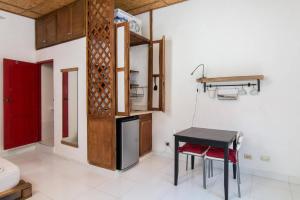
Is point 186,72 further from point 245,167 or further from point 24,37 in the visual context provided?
point 24,37

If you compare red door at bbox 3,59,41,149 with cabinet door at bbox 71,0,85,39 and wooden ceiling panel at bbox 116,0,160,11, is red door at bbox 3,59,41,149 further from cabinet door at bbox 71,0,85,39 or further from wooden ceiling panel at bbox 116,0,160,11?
wooden ceiling panel at bbox 116,0,160,11

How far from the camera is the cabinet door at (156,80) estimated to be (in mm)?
3506

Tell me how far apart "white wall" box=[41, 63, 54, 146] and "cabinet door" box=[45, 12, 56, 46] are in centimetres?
64

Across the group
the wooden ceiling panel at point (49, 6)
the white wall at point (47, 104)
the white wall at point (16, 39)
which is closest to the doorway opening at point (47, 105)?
the white wall at point (47, 104)

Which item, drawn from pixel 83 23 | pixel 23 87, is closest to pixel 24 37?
pixel 23 87

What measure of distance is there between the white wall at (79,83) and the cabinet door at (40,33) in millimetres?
146

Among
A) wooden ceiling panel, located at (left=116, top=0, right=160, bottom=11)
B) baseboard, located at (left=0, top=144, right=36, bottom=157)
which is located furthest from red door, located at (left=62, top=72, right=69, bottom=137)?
wooden ceiling panel, located at (left=116, top=0, right=160, bottom=11)

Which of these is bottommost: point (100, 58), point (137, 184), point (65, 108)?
point (137, 184)

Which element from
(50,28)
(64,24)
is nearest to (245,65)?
(64,24)

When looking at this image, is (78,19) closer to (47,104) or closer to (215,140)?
(47,104)

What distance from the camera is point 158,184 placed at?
101 inches

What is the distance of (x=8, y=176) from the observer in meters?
2.06

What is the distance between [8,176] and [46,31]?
9.69ft

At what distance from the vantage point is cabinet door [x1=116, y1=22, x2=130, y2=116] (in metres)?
2.72
